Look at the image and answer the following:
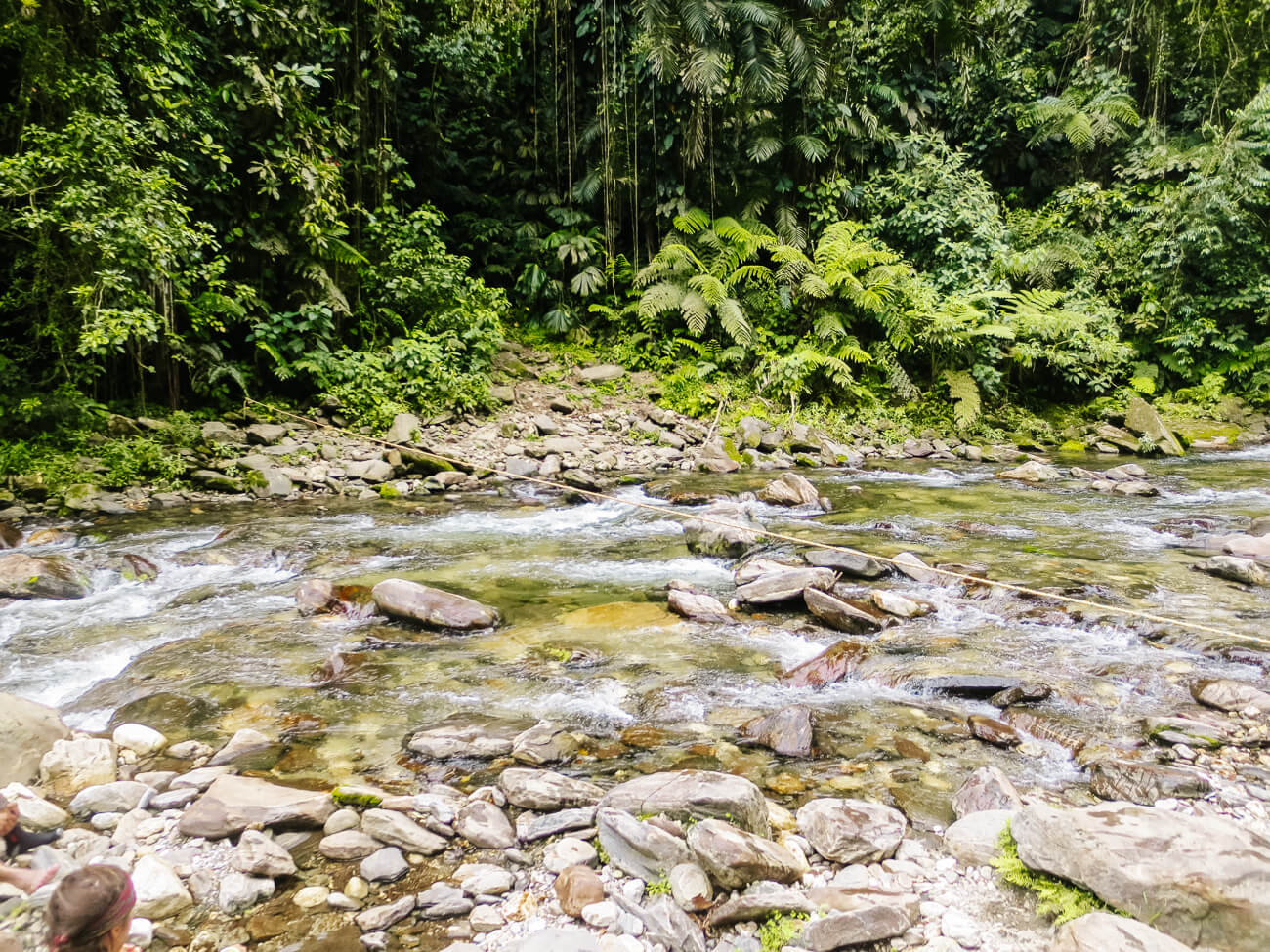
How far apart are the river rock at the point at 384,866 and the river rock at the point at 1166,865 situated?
6.14 ft

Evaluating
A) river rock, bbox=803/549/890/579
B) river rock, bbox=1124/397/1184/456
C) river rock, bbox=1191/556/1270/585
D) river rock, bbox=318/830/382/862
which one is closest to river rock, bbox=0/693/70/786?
river rock, bbox=318/830/382/862

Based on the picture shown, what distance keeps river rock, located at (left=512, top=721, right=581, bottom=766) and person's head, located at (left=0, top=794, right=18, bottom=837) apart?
5.25 ft

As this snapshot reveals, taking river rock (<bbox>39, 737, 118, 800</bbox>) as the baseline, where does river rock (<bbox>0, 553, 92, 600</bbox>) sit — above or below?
above

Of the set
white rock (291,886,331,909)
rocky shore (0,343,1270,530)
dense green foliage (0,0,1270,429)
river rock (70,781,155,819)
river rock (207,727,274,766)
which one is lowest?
white rock (291,886,331,909)

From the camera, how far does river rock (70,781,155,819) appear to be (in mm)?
2426

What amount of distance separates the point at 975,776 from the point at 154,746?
3287 millimetres

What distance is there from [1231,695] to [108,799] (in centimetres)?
466

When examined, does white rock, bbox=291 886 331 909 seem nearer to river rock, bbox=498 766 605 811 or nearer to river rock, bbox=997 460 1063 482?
river rock, bbox=498 766 605 811

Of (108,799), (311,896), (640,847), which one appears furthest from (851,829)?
(108,799)

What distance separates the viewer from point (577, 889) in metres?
2.05

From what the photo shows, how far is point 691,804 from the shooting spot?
2297mm

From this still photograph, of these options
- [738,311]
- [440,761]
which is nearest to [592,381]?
[738,311]

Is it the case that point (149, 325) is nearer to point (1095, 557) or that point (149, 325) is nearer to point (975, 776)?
point (975, 776)

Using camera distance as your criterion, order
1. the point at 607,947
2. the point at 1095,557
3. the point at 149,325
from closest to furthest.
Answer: the point at 607,947, the point at 1095,557, the point at 149,325
